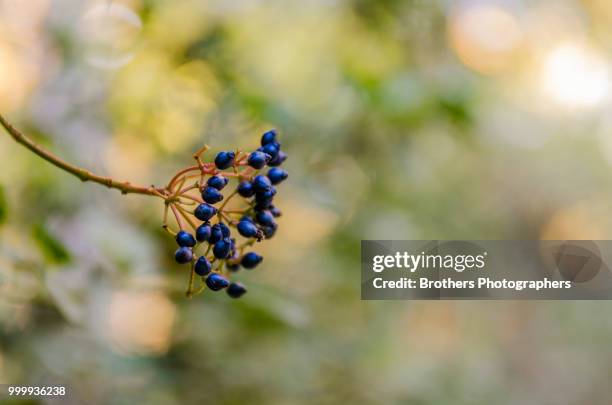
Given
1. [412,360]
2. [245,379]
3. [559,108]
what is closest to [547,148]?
[559,108]

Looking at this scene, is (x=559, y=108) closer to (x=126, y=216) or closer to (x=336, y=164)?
(x=336, y=164)

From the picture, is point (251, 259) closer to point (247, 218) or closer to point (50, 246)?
point (247, 218)

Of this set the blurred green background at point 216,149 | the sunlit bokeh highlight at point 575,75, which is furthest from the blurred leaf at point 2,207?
the sunlit bokeh highlight at point 575,75

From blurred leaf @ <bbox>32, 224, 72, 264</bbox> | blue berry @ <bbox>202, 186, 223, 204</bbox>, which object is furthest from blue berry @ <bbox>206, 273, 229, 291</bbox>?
blurred leaf @ <bbox>32, 224, 72, 264</bbox>

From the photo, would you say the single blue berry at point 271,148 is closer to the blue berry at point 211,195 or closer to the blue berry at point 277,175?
the blue berry at point 277,175

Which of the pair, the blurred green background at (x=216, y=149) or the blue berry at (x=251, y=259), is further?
the blurred green background at (x=216, y=149)

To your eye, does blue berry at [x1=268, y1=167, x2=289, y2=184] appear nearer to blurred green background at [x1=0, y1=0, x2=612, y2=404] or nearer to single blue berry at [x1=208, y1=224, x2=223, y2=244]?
single blue berry at [x1=208, y1=224, x2=223, y2=244]
